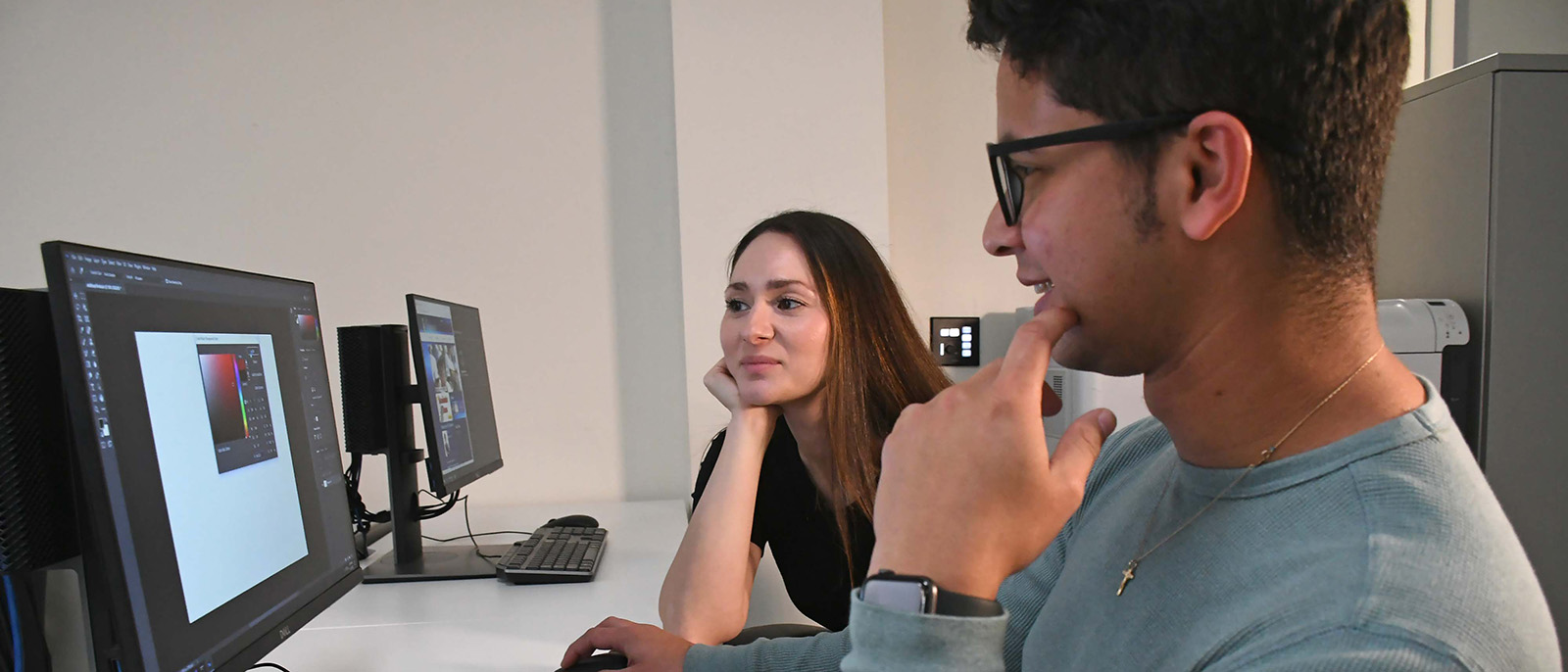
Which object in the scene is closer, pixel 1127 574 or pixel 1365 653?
pixel 1365 653

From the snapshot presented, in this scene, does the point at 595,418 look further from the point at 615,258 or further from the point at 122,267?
the point at 122,267

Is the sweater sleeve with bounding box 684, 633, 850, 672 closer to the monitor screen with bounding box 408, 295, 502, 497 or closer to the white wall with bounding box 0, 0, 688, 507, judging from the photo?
the monitor screen with bounding box 408, 295, 502, 497

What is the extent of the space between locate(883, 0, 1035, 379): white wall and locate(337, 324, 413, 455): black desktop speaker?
5.48 feet

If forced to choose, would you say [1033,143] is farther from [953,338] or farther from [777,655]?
[953,338]

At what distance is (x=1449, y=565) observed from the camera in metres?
0.50

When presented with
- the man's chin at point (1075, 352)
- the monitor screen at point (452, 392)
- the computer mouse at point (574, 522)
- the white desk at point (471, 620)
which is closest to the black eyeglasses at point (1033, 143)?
the man's chin at point (1075, 352)

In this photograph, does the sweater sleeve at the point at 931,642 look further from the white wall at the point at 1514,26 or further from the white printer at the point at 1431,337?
the white wall at the point at 1514,26

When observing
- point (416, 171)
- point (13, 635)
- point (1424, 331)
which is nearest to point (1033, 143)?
point (13, 635)

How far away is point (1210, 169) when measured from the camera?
602 millimetres

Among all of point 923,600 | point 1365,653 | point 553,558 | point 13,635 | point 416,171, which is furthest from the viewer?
point 416,171

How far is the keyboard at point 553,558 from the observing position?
1650 millimetres

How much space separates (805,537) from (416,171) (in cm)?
175

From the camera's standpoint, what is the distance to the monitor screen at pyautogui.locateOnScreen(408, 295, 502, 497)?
5.35 feet

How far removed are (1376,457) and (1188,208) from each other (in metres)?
0.20
